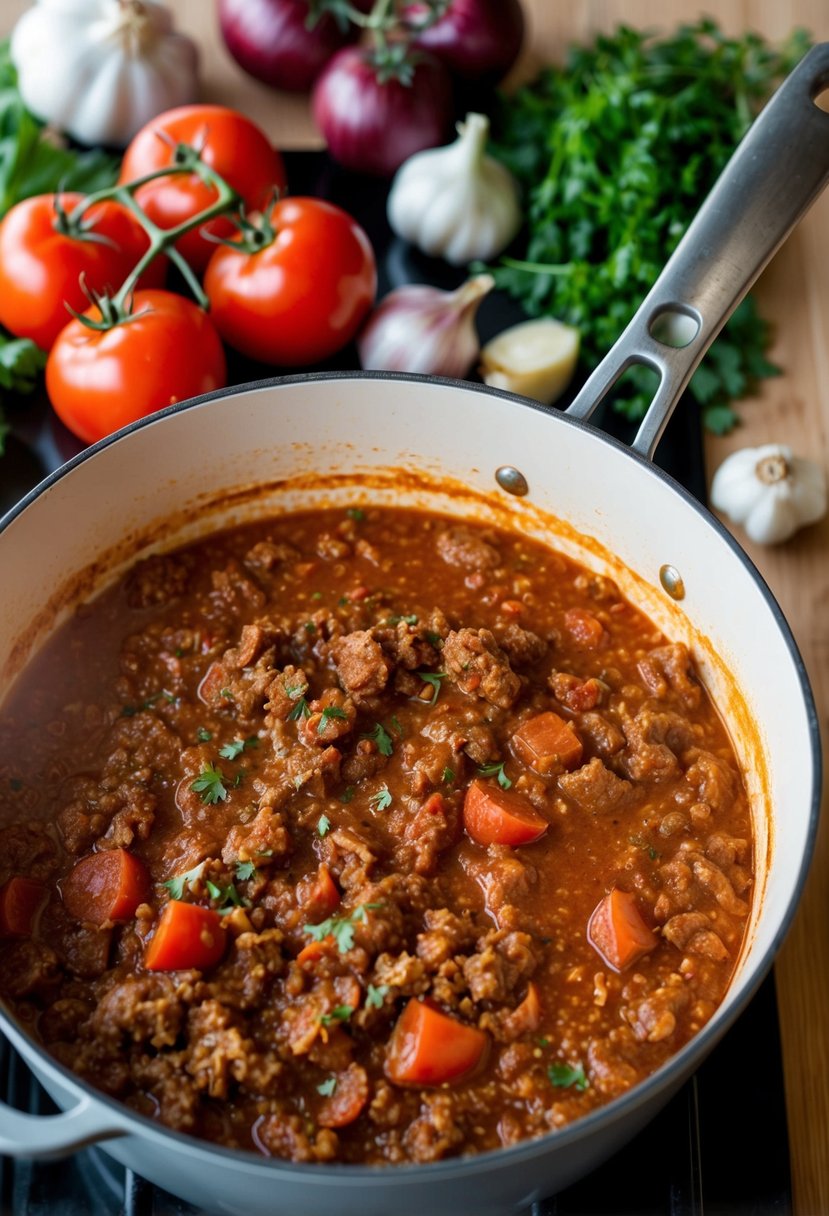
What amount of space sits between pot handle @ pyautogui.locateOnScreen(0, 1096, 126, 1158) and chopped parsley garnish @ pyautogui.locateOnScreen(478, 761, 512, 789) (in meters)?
1.29

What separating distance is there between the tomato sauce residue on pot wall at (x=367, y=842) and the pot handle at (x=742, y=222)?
0.76 metres

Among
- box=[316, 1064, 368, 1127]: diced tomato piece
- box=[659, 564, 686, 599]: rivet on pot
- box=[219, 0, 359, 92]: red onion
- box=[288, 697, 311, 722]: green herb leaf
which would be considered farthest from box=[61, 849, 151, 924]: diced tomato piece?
box=[219, 0, 359, 92]: red onion

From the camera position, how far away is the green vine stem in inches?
157

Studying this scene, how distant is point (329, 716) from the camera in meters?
3.29

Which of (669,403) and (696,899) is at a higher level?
(669,403)

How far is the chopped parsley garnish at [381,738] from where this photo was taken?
3322 mm

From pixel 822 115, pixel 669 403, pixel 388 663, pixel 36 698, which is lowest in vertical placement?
pixel 36 698

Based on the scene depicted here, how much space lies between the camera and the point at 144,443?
354 centimetres

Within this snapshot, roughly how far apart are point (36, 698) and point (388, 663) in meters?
0.96

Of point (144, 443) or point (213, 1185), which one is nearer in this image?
point (213, 1185)

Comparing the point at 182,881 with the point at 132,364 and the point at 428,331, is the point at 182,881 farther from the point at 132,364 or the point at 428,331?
the point at 428,331

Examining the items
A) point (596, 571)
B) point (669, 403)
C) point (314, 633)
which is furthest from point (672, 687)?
point (314, 633)

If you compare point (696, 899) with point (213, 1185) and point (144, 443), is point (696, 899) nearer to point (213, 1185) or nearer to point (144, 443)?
point (213, 1185)

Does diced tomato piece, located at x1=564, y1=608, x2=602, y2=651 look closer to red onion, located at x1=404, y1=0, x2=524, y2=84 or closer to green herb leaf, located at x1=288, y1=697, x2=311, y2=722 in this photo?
green herb leaf, located at x1=288, y1=697, x2=311, y2=722
